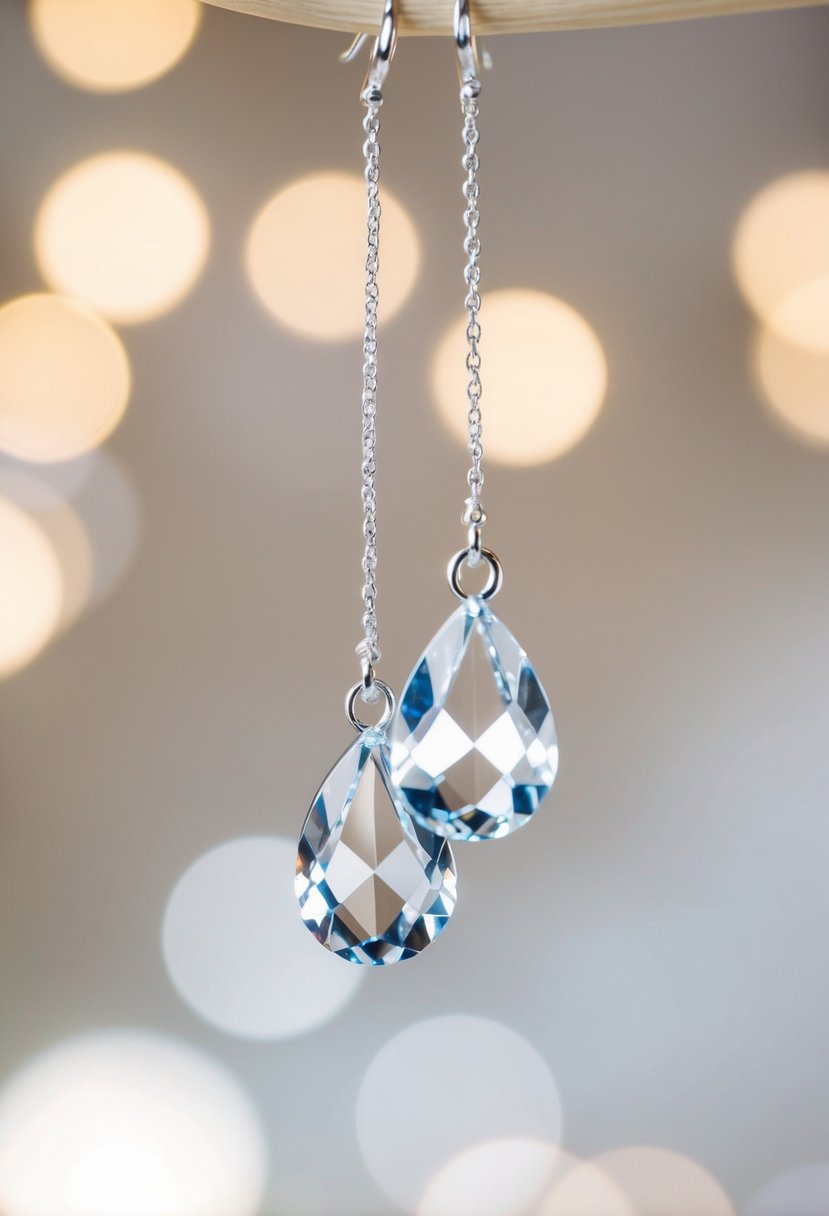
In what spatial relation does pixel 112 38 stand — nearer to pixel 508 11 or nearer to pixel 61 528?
pixel 61 528

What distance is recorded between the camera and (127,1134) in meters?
0.74

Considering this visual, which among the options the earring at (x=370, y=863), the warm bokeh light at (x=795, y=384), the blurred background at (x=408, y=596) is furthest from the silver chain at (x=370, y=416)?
the warm bokeh light at (x=795, y=384)

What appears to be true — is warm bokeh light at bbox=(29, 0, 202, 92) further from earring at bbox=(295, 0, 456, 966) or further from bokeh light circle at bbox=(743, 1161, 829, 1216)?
bokeh light circle at bbox=(743, 1161, 829, 1216)

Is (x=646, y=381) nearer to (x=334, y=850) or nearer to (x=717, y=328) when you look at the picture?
(x=717, y=328)

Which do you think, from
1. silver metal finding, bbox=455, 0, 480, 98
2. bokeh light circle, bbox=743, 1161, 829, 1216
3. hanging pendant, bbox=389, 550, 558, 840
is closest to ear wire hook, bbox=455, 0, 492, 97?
silver metal finding, bbox=455, 0, 480, 98

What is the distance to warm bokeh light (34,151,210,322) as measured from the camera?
2.48 ft

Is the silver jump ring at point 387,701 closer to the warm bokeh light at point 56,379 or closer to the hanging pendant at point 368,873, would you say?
the hanging pendant at point 368,873

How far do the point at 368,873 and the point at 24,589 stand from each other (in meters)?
0.54

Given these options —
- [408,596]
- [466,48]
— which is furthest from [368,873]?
[408,596]

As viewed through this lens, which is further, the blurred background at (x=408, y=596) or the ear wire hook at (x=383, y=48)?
the blurred background at (x=408, y=596)

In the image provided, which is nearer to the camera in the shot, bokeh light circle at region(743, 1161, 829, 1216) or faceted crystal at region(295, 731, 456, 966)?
faceted crystal at region(295, 731, 456, 966)

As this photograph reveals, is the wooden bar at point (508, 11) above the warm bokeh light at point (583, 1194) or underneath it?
above

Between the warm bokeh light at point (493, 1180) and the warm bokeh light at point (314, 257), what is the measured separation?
702 millimetres

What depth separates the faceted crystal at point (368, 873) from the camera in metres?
0.31
